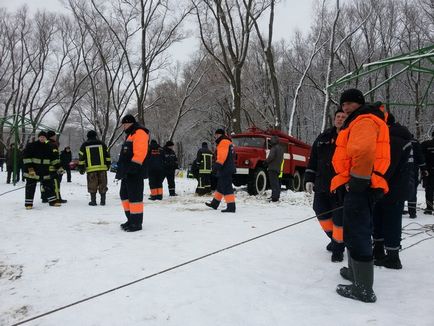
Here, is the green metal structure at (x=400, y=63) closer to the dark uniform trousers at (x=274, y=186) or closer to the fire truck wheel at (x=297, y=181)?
the dark uniform trousers at (x=274, y=186)

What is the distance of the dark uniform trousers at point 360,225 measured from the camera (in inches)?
123

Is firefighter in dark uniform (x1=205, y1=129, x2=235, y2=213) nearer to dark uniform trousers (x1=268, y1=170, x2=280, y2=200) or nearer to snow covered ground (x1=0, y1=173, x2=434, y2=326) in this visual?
snow covered ground (x1=0, y1=173, x2=434, y2=326)

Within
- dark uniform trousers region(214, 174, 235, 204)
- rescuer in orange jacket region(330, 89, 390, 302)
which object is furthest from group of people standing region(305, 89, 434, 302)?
dark uniform trousers region(214, 174, 235, 204)

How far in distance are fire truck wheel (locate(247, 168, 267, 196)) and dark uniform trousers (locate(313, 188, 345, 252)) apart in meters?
6.86

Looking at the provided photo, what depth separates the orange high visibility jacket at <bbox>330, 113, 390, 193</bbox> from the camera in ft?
9.85

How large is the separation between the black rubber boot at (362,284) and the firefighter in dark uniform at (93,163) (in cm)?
699

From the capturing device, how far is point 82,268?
3879 millimetres

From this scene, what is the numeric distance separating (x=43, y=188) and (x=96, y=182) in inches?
50.1

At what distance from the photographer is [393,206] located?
412cm

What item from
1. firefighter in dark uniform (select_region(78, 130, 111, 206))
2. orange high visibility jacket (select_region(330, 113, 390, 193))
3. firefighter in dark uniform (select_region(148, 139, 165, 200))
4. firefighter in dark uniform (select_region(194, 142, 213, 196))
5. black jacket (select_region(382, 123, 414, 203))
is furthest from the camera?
firefighter in dark uniform (select_region(194, 142, 213, 196))

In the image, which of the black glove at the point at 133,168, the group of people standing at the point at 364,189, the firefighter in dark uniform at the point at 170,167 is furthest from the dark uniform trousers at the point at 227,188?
the firefighter in dark uniform at the point at 170,167

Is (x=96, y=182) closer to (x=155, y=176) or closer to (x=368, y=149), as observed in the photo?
(x=155, y=176)

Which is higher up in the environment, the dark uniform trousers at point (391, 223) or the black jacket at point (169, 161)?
the black jacket at point (169, 161)

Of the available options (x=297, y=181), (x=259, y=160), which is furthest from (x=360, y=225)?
(x=297, y=181)
